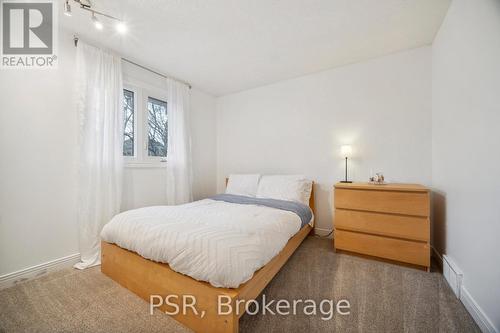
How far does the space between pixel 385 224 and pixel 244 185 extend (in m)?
1.81

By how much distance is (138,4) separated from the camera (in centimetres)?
159

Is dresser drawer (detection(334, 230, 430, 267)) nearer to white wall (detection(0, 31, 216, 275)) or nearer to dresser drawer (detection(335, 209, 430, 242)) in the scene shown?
dresser drawer (detection(335, 209, 430, 242))

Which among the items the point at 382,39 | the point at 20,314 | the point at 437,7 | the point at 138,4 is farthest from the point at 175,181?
the point at 437,7

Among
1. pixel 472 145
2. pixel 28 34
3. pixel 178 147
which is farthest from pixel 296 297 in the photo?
pixel 28 34

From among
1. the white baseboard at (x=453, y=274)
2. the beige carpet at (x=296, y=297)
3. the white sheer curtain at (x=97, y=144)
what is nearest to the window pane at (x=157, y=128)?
the white sheer curtain at (x=97, y=144)

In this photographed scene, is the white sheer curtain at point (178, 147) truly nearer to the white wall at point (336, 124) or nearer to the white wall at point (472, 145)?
the white wall at point (336, 124)

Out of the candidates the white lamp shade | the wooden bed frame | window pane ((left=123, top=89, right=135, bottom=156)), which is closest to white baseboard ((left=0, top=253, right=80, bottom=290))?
the wooden bed frame

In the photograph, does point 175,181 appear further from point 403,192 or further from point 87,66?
point 403,192

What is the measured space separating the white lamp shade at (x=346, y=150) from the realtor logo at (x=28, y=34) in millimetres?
3241

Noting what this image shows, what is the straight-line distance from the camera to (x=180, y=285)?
1204 millimetres

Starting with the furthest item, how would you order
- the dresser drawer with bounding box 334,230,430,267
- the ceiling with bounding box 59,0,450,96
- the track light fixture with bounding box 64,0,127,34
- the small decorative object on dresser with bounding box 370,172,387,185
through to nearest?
1. the small decorative object on dresser with bounding box 370,172,387,185
2. the dresser drawer with bounding box 334,230,430,267
3. the ceiling with bounding box 59,0,450,96
4. the track light fixture with bounding box 64,0,127,34

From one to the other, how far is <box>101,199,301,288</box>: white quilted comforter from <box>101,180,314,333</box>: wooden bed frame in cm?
7

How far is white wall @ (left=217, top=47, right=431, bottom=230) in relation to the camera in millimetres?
2227

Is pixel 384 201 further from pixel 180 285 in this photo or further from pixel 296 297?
pixel 180 285
